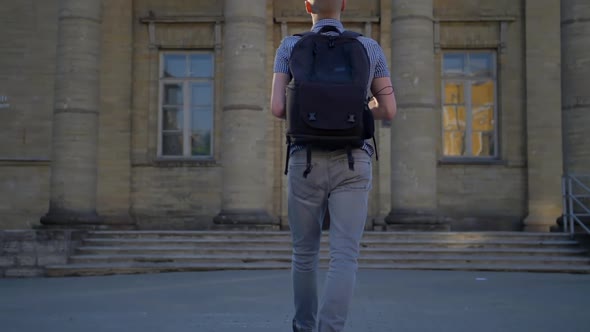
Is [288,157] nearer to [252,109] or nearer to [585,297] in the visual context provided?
[585,297]

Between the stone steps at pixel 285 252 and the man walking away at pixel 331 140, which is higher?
the man walking away at pixel 331 140

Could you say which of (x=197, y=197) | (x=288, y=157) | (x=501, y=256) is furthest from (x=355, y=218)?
(x=197, y=197)

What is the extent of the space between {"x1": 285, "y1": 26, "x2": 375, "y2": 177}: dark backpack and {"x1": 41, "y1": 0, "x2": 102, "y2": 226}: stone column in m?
12.7

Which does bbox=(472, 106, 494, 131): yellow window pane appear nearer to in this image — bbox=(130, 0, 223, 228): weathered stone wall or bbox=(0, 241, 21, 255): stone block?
bbox=(130, 0, 223, 228): weathered stone wall

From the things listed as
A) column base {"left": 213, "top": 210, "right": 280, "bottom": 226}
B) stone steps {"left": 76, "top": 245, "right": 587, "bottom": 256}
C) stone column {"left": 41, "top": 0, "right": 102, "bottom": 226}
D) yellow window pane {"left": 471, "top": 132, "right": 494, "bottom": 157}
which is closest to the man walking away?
stone steps {"left": 76, "top": 245, "right": 587, "bottom": 256}

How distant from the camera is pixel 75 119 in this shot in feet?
53.4

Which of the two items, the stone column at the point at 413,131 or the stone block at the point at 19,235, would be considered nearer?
the stone block at the point at 19,235

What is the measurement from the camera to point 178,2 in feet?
63.0

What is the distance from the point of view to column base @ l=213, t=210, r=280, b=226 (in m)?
15.7

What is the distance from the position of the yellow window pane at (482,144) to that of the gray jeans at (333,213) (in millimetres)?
Result: 15392

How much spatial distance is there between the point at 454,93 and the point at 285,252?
7.31 m

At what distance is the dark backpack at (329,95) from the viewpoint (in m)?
4.01

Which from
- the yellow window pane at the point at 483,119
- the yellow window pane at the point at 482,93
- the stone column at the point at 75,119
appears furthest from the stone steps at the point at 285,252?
the yellow window pane at the point at 482,93

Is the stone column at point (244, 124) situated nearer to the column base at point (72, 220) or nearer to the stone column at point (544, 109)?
the column base at point (72, 220)
